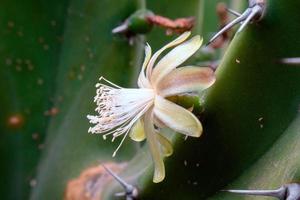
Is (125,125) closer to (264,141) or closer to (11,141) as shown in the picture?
(264,141)

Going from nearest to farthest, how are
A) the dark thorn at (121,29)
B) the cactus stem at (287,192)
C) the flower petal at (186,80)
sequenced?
the cactus stem at (287,192) < the flower petal at (186,80) < the dark thorn at (121,29)

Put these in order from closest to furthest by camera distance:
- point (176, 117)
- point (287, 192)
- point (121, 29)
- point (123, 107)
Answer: point (287, 192) < point (176, 117) < point (123, 107) < point (121, 29)

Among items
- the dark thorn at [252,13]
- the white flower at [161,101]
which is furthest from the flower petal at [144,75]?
the dark thorn at [252,13]

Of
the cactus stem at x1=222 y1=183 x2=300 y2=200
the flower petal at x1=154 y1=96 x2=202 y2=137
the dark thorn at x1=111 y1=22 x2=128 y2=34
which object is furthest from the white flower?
the dark thorn at x1=111 y1=22 x2=128 y2=34

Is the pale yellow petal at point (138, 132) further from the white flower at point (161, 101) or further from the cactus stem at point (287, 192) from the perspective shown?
the cactus stem at point (287, 192)

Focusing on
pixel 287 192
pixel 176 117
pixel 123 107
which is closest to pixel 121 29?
pixel 123 107

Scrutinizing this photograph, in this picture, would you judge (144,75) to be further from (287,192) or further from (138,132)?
(287,192)

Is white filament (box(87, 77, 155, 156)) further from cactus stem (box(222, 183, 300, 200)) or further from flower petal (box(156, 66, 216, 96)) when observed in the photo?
cactus stem (box(222, 183, 300, 200))
